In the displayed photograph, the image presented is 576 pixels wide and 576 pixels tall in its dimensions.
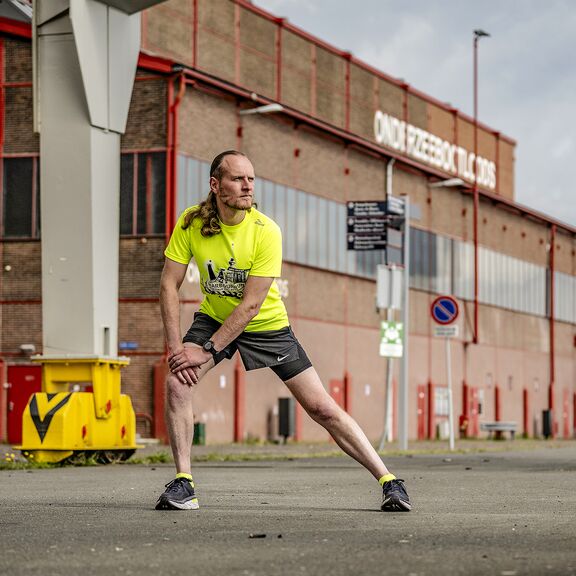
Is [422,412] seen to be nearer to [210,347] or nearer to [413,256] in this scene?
[413,256]

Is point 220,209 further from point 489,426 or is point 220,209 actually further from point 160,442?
point 489,426

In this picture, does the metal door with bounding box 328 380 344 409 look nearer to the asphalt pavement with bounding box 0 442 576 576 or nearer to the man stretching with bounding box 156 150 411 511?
the asphalt pavement with bounding box 0 442 576 576

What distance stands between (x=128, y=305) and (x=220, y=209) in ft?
83.3

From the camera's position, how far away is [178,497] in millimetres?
8461

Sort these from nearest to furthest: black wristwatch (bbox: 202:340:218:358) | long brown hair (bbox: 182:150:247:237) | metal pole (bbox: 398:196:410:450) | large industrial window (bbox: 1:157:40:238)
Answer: black wristwatch (bbox: 202:340:218:358) → long brown hair (bbox: 182:150:247:237) → metal pole (bbox: 398:196:410:450) → large industrial window (bbox: 1:157:40:238)

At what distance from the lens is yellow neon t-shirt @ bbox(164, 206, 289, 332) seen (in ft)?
28.0

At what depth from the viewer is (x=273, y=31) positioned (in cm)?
4006

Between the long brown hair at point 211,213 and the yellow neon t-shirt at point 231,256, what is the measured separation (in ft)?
0.12

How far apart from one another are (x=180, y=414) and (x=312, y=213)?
32093 mm

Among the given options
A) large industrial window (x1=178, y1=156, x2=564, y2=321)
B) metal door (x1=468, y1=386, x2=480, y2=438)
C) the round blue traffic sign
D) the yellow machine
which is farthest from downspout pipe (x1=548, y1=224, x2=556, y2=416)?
the yellow machine

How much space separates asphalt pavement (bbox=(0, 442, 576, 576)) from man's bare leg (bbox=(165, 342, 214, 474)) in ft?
1.19

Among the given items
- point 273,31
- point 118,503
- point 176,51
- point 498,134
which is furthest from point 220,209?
point 498,134

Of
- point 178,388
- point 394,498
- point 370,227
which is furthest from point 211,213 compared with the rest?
point 370,227

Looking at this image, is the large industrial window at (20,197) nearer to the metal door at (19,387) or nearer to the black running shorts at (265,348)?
the metal door at (19,387)
